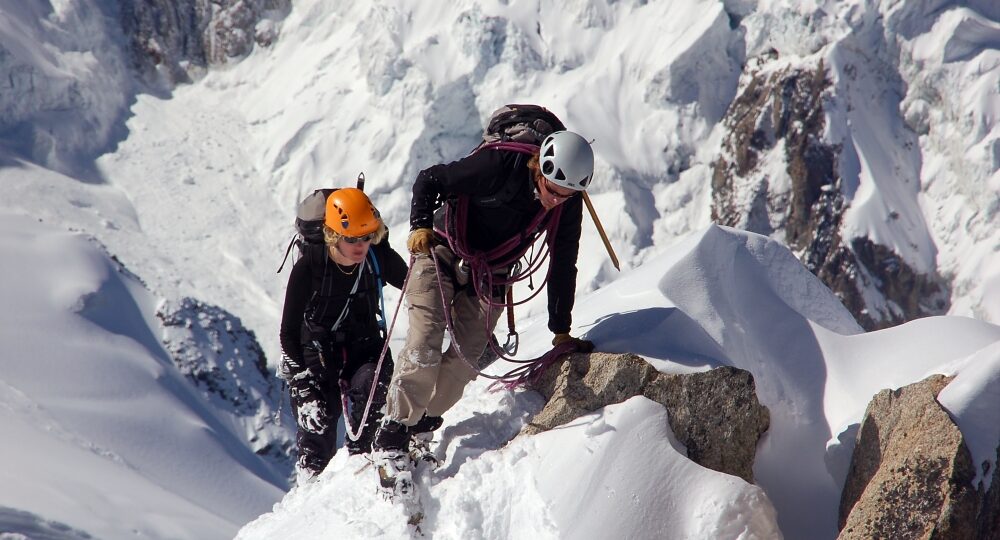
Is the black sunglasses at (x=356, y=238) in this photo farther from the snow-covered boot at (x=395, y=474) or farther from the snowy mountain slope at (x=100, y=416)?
the snowy mountain slope at (x=100, y=416)

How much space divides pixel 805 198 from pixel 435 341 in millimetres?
37202

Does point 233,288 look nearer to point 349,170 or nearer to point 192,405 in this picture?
point 349,170

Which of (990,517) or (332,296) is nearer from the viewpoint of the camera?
(990,517)

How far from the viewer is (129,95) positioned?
4372 centimetres

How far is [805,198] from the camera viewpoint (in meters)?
38.4

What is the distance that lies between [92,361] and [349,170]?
20.6 m

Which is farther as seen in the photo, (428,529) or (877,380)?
(877,380)

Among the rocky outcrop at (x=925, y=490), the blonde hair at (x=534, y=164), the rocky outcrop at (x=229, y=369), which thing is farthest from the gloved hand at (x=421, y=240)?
the rocky outcrop at (x=229, y=369)

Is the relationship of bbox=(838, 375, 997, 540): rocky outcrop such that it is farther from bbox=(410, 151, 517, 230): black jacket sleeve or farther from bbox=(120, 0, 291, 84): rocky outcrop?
bbox=(120, 0, 291, 84): rocky outcrop

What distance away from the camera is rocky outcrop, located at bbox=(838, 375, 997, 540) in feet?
11.2

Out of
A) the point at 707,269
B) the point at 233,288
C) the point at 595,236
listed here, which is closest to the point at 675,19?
the point at 595,236

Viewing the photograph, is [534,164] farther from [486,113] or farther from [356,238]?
[486,113]

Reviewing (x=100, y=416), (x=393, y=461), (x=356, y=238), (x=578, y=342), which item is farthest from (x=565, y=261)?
(x=100, y=416)

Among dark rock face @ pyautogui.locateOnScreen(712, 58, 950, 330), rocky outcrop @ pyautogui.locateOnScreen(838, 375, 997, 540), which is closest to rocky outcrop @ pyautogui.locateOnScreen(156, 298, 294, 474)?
dark rock face @ pyautogui.locateOnScreen(712, 58, 950, 330)
